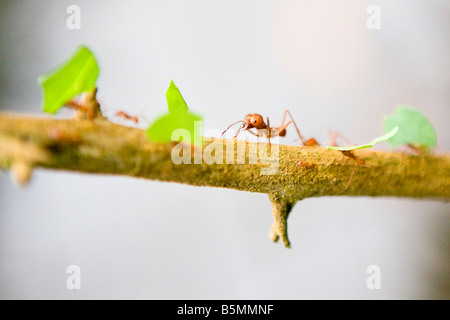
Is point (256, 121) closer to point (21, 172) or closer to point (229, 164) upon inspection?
point (229, 164)

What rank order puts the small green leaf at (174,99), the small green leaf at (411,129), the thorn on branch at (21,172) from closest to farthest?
the thorn on branch at (21,172) < the small green leaf at (174,99) < the small green leaf at (411,129)

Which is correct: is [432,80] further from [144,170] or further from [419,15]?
[144,170]

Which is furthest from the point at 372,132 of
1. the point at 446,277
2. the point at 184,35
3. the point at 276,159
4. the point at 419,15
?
the point at 276,159

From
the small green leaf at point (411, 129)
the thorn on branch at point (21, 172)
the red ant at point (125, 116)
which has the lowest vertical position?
the thorn on branch at point (21, 172)

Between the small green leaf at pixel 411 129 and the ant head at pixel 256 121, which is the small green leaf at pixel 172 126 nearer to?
the ant head at pixel 256 121

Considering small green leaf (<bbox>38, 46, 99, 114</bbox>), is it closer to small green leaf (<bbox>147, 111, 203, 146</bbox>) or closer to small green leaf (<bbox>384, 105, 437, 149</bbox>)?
small green leaf (<bbox>147, 111, 203, 146</bbox>)

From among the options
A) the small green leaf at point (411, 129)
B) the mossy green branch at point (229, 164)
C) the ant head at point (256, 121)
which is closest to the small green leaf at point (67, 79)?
the mossy green branch at point (229, 164)
